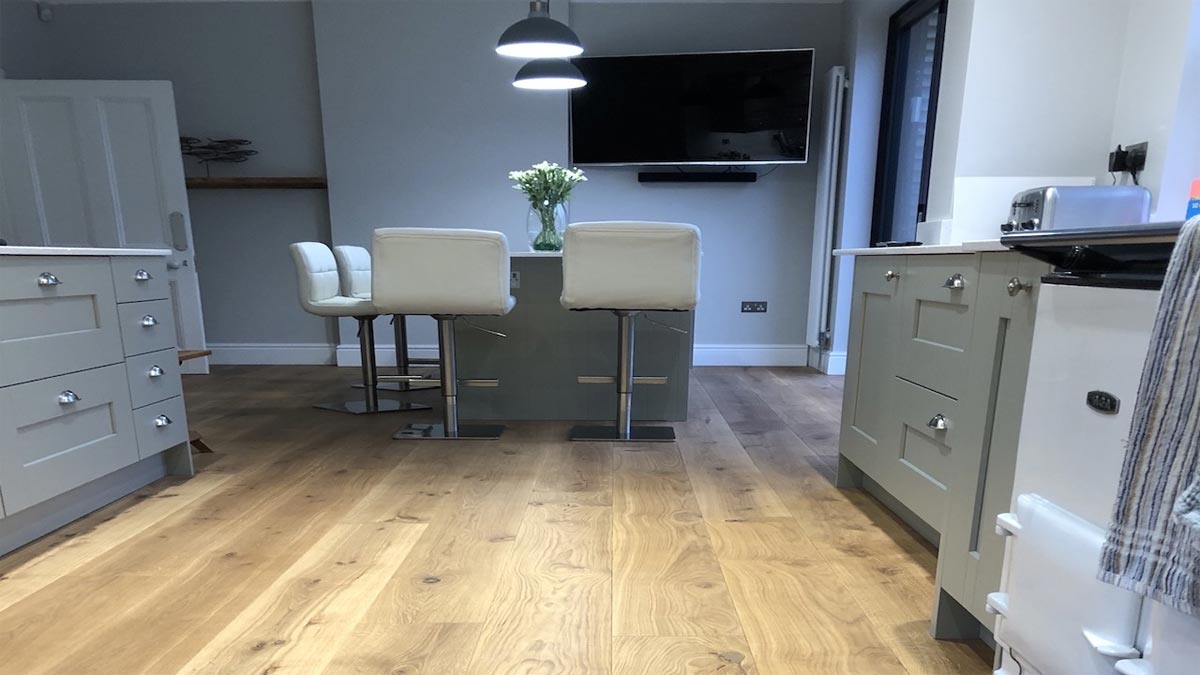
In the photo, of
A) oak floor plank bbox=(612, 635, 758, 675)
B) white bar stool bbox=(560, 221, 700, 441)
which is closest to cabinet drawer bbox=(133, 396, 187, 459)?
white bar stool bbox=(560, 221, 700, 441)

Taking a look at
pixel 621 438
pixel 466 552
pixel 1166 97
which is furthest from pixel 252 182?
pixel 1166 97

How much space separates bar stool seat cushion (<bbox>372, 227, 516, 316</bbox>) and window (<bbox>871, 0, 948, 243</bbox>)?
2.49 meters

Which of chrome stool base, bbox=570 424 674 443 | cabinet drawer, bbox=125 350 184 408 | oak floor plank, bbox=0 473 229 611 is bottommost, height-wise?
oak floor plank, bbox=0 473 229 611

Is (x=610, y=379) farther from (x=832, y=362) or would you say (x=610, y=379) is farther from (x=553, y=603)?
(x=832, y=362)

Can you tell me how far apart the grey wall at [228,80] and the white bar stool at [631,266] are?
2755 millimetres

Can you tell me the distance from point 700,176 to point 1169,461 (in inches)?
142

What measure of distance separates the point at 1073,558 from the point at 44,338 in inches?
92.2

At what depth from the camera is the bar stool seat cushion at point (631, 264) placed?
2.17 m

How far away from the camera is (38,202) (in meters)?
3.58

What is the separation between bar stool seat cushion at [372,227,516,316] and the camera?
7.16ft

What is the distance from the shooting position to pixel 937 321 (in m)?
1.34

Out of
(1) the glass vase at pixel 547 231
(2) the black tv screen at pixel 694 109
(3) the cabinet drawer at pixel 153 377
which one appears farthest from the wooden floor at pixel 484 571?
(2) the black tv screen at pixel 694 109

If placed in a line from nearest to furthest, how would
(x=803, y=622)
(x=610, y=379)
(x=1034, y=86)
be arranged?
(x=803, y=622) < (x=1034, y=86) < (x=610, y=379)

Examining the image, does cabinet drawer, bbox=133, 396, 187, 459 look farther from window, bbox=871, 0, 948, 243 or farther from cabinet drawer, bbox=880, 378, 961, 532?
window, bbox=871, 0, 948, 243
